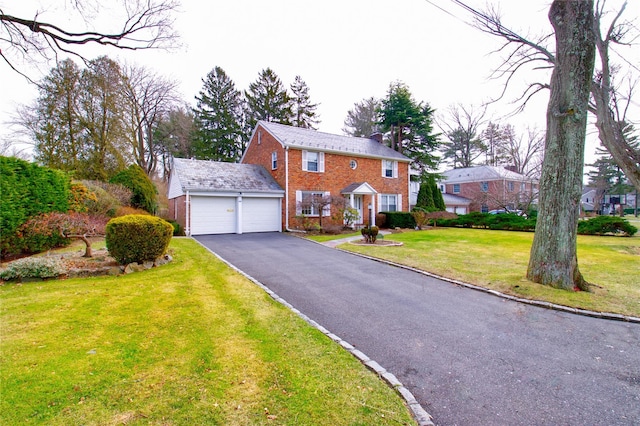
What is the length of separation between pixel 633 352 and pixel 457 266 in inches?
191

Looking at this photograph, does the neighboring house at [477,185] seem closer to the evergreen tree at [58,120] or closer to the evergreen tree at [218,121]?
the evergreen tree at [218,121]

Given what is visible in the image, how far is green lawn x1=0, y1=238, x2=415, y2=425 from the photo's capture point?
252cm

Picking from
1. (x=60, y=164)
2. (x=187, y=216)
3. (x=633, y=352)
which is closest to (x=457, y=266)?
(x=633, y=352)

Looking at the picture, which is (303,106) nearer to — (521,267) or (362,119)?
(362,119)

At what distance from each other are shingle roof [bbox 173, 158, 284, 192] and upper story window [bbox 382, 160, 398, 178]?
27.8 ft

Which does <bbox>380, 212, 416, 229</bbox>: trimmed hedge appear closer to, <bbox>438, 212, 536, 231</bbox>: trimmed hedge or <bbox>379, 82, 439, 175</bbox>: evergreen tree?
<bbox>438, 212, 536, 231</bbox>: trimmed hedge

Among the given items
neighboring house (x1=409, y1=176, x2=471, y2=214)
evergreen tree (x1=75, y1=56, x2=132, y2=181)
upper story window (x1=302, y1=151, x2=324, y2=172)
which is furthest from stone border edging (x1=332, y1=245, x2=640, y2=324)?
neighboring house (x1=409, y1=176, x2=471, y2=214)

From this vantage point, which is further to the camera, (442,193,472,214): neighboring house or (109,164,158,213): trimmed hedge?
(442,193,472,214): neighboring house

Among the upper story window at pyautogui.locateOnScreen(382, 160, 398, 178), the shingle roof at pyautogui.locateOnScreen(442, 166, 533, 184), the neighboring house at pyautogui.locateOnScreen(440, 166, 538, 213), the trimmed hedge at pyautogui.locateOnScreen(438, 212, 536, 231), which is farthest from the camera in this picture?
the shingle roof at pyautogui.locateOnScreen(442, 166, 533, 184)

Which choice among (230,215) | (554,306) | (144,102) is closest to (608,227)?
(554,306)

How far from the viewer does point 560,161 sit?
21.7ft

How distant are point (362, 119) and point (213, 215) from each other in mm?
27635

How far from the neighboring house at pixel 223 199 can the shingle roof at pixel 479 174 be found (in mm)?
23417

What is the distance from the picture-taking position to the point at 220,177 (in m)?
17.8
